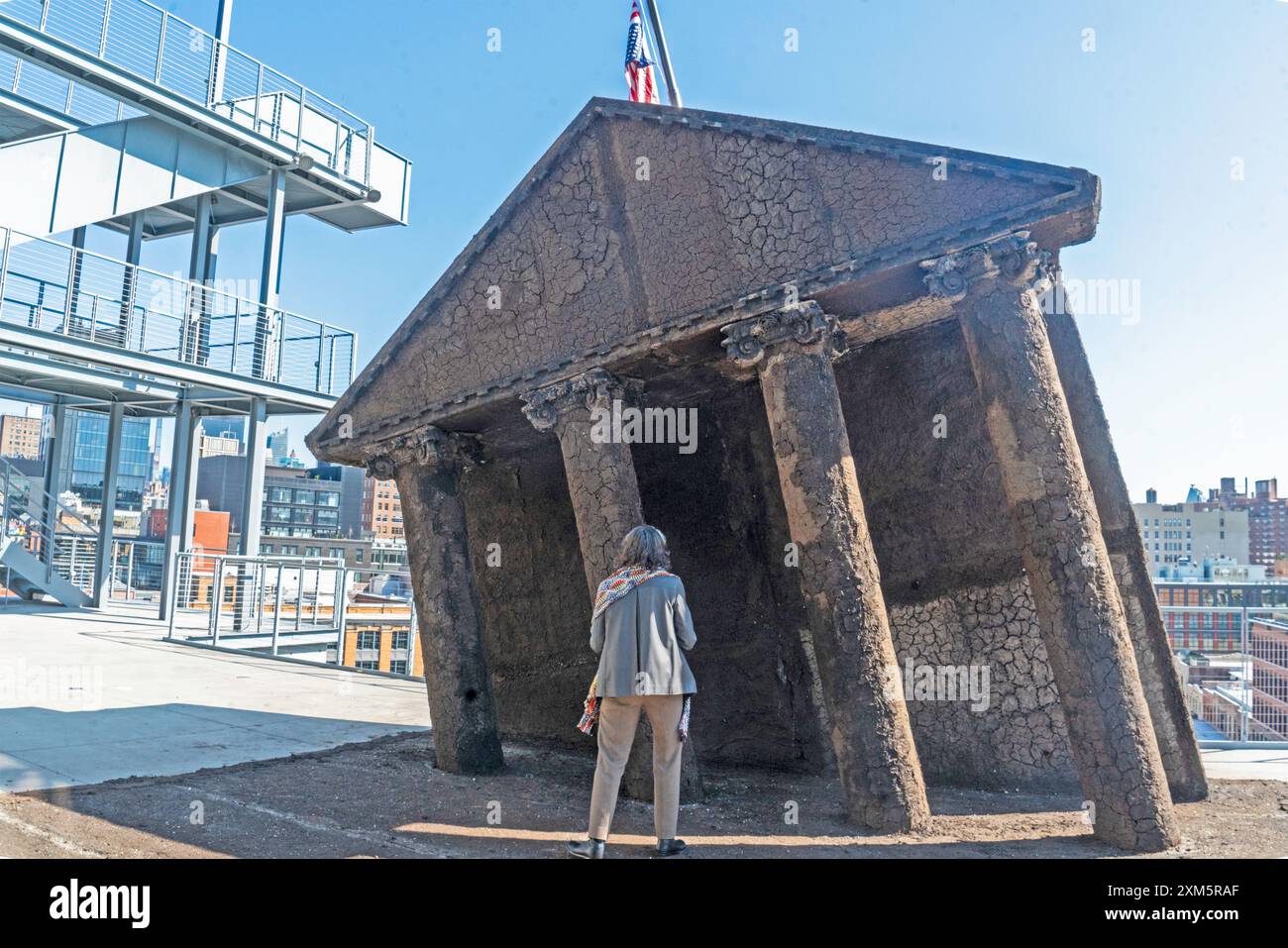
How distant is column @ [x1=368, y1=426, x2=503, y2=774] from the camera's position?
7852mm

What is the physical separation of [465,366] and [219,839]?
424cm

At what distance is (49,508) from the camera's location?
71.9 ft

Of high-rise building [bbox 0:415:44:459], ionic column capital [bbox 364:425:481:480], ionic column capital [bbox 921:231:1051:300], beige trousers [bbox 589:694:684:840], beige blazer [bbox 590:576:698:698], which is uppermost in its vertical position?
high-rise building [bbox 0:415:44:459]

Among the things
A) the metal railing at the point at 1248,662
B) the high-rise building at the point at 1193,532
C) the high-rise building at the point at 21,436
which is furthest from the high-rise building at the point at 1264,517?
the high-rise building at the point at 21,436

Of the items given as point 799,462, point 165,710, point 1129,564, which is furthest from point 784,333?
point 165,710

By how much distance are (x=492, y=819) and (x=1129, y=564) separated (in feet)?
17.3

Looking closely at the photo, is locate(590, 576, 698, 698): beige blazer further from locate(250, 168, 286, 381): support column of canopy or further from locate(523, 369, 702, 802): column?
locate(250, 168, 286, 381): support column of canopy

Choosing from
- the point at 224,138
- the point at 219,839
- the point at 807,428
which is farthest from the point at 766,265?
the point at 224,138

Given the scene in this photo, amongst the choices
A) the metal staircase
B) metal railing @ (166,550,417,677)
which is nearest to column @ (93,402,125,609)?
the metal staircase

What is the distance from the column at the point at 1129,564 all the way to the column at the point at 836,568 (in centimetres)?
219

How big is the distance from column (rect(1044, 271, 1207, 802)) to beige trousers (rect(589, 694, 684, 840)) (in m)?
4.02

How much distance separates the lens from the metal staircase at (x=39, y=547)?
67.1 ft
